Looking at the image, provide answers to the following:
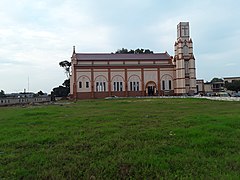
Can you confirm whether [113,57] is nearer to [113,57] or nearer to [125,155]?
[113,57]

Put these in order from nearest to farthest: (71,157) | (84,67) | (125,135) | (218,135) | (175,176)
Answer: (175,176)
(71,157)
(218,135)
(125,135)
(84,67)

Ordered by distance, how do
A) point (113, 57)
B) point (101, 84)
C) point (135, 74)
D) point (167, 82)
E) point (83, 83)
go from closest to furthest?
1. point (83, 83)
2. point (101, 84)
3. point (135, 74)
4. point (167, 82)
5. point (113, 57)

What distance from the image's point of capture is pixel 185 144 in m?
5.62

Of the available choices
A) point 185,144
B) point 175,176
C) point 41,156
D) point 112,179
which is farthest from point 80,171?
point 185,144

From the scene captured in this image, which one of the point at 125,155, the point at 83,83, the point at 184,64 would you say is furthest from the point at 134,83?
the point at 125,155

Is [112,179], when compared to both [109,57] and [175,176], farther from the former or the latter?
[109,57]

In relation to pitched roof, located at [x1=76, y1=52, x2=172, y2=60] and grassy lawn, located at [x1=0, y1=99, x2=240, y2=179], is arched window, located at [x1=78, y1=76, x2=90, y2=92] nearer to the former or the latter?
pitched roof, located at [x1=76, y1=52, x2=172, y2=60]

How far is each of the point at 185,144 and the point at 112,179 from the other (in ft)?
7.92

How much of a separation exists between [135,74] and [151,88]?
5.33 m

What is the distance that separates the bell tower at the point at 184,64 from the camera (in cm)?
5675

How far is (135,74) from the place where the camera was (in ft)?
191

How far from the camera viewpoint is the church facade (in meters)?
56.6

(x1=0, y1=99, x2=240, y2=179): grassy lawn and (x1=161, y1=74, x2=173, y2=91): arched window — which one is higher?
(x1=161, y1=74, x2=173, y2=91): arched window

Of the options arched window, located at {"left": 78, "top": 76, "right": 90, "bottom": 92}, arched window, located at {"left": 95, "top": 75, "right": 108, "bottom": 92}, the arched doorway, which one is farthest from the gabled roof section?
the arched doorway
